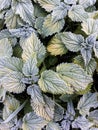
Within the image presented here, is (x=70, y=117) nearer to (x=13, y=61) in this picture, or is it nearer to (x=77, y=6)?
(x=13, y=61)

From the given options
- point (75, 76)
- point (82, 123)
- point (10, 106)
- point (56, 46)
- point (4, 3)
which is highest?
point (4, 3)

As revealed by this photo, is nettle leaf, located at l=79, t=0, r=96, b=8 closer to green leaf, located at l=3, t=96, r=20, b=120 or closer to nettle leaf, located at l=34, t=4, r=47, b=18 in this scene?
nettle leaf, located at l=34, t=4, r=47, b=18

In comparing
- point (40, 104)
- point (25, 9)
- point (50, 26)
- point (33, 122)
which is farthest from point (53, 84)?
point (25, 9)

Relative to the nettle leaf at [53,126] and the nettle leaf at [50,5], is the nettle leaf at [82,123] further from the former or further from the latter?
the nettle leaf at [50,5]

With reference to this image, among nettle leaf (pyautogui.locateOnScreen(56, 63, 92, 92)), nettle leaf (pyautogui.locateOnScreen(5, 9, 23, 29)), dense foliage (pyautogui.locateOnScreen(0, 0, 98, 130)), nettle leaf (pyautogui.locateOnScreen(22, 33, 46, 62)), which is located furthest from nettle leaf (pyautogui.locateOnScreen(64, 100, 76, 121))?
nettle leaf (pyautogui.locateOnScreen(5, 9, 23, 29))

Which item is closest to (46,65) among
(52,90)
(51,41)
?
(51,41)

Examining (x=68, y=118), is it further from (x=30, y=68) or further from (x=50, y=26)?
(x=50, y=26)

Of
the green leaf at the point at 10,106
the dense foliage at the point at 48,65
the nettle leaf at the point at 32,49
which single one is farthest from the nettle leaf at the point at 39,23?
the green leaf at the point at 10,106
